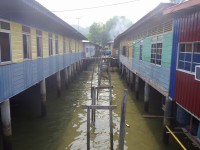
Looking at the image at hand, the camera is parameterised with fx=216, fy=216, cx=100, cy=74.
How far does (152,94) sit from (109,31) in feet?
209

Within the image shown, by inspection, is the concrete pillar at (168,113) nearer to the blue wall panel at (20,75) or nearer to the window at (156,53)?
the window at (156,53)

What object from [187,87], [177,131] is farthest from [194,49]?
[177,131]

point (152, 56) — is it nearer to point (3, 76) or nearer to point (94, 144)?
point (94, 144)

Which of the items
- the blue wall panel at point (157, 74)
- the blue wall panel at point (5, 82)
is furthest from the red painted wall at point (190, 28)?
the blue wall panel at point (5, 82)

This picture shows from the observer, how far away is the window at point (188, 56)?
22.5ft

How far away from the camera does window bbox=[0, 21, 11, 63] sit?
739 cm

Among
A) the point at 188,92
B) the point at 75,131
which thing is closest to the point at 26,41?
the point at 75,131

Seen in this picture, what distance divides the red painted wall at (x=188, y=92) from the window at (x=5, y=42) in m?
6.29

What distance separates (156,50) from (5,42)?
7204 mm

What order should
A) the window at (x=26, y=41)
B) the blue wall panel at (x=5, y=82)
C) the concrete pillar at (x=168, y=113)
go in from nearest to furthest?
the blue wall panel at (x=5, y=82)
the concrete pillar at (x=168, y=113)
the window at (x=26, y=41)

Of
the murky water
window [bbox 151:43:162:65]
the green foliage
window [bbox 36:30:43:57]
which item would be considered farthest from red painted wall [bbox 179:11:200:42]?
the green foliage

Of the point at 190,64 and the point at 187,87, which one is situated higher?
the point at 190,64

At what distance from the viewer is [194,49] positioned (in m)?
7.01

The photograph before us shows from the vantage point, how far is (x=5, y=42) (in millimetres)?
7684
